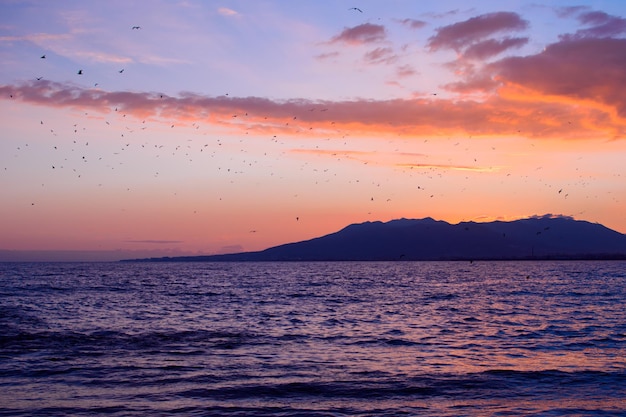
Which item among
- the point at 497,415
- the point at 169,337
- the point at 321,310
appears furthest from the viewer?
the point at 321,310

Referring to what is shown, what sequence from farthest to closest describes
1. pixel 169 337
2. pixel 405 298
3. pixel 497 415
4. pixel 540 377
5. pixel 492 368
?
pixel 405 298 < pixel 169 337 < pixel 492 368 < pixel 540 377 < pixel 497 415

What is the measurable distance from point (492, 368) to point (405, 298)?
41616 millimetres

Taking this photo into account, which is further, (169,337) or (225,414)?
(169,337)

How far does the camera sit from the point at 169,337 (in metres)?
35.1

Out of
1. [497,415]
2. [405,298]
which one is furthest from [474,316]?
[497,415]

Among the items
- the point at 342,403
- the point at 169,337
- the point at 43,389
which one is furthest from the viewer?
the point at 169,337

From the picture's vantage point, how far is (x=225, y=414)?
18797mm

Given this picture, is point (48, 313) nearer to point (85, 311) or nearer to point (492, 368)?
point (85, 311)

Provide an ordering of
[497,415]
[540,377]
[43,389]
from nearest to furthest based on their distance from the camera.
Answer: [497,415], [43,389], [540,377]

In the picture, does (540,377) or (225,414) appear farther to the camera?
(540,377)

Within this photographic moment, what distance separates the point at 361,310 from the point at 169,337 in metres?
21.0

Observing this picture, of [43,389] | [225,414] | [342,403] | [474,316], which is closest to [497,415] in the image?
[342,403]

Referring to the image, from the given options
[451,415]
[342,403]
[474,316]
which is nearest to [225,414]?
[342,403]

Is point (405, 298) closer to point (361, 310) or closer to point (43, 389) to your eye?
point (361, 310)
